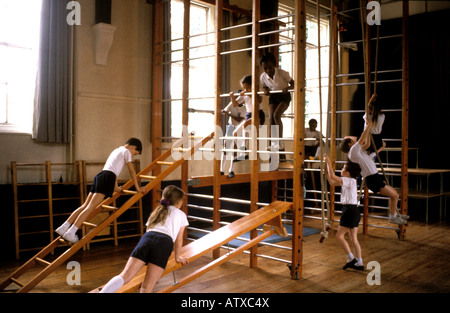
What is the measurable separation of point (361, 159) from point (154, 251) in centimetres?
327

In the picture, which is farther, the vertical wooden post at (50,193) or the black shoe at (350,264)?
the vertical wooden post at (50,193)

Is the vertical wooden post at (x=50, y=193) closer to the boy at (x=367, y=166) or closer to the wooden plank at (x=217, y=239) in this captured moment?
the wooden plank at (x=217, y=239)

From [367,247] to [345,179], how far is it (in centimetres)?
178

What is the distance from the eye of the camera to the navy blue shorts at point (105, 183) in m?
4.79

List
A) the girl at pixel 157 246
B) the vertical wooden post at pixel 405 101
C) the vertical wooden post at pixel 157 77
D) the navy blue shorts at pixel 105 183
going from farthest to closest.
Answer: the vertical wooden post at pixel 157 77, the vertical wooden post at pixel 405 101, the navy blue shorts at pixel 105 183, the girl at pixel 157 246

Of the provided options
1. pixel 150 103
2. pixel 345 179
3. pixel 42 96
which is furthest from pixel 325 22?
pixel 42 96

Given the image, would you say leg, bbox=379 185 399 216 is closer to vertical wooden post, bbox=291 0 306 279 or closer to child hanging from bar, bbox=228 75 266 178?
vertical wooden post, bbox=291 0 306 279

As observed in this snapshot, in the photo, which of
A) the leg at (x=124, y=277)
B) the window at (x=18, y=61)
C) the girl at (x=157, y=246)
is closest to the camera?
the leg at (x=124, y=277)

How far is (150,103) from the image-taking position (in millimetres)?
6848

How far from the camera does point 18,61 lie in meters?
5.62

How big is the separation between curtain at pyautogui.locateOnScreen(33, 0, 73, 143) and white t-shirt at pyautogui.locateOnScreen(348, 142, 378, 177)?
3.93 metres

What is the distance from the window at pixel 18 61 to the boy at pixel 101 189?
1603 mm

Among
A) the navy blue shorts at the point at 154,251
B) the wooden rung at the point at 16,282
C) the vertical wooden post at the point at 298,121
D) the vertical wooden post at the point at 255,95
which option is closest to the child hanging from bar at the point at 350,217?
the vertical wooden post at the point at 298,121
